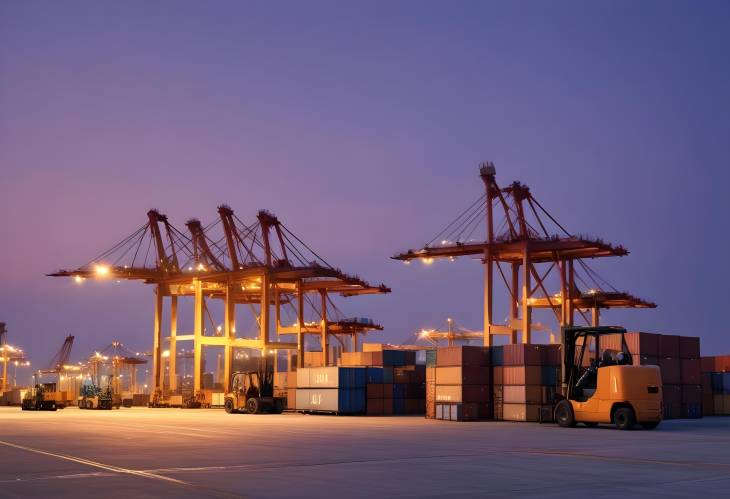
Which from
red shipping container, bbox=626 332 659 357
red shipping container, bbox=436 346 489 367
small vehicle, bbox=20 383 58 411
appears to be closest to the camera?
red shipping container, bbox=436 346 489 367

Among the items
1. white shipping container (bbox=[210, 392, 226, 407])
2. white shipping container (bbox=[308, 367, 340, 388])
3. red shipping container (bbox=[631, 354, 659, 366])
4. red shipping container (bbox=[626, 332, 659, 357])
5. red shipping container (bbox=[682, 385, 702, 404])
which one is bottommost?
white shipping container (bbox=[210, 392, 226, 407])

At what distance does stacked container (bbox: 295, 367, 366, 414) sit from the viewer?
46031mm

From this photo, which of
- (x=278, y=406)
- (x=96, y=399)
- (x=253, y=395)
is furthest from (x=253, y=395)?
(x=96, y=399)

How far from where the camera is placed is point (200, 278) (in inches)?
3022

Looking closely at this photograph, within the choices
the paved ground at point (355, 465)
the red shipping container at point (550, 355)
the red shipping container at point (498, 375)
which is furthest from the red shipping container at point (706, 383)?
the paved ground at point (355, 465)

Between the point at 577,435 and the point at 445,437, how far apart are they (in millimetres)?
3895

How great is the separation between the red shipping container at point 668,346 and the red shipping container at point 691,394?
1727 millimetres

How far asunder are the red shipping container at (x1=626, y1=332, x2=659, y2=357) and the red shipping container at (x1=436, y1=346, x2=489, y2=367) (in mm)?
7076

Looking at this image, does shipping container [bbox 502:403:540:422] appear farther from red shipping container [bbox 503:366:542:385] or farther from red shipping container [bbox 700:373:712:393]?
red shipping container [bbox 700:373:712:393]

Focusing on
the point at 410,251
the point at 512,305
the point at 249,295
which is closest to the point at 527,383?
the point at 410,251

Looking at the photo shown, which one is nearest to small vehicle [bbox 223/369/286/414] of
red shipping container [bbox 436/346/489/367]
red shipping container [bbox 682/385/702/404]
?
red shipping container [bbox 436/346/489/367]

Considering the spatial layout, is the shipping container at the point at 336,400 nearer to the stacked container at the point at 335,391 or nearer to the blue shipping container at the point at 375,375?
the stacked container at the point at 335,391

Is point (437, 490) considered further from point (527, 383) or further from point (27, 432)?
point (527, 383)

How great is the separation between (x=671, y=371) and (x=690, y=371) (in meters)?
1.65
